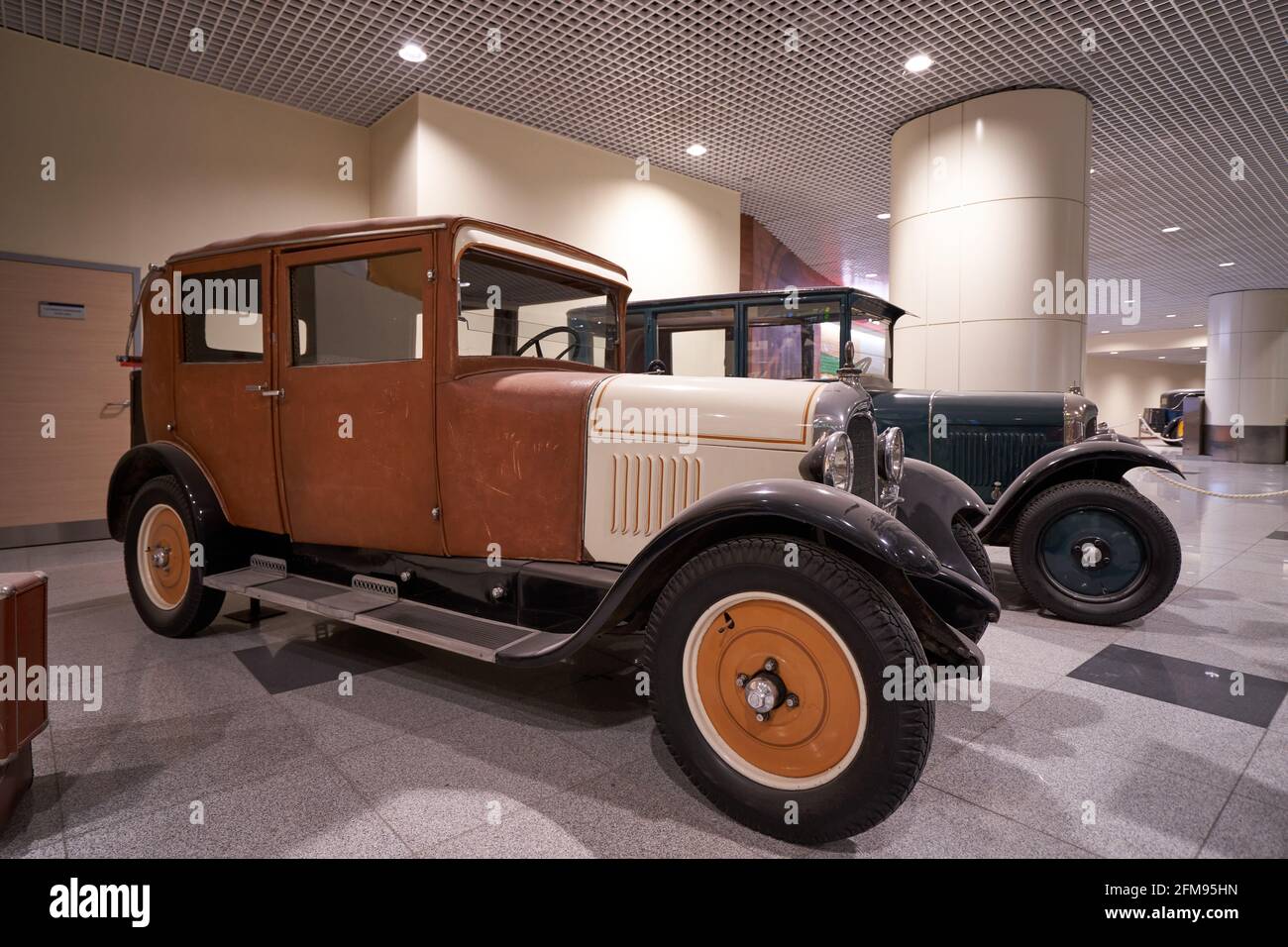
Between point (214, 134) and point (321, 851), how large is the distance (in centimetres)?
666

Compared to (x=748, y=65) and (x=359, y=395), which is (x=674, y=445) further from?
(x=748, y=65)

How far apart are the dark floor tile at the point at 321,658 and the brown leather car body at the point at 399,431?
0.55 metres

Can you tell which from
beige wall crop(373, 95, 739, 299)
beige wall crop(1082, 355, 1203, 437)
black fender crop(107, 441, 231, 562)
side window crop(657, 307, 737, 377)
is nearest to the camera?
black fender crop(107, 441, 231, 562)

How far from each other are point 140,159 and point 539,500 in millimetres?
5818

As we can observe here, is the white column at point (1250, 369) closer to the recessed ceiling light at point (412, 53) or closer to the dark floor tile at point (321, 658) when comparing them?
the recessed ceiling light at point (412, 53)

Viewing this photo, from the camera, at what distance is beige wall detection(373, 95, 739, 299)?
21.2 ft

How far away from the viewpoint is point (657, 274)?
27.1ft

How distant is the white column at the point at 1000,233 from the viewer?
249 inches

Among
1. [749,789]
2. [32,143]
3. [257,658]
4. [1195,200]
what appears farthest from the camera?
[1195,200]

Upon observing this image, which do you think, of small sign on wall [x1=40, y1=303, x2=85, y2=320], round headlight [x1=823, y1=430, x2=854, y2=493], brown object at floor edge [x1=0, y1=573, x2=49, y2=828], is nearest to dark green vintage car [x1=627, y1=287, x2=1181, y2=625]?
round headlight [x1=823, y1=430, x2=854, y2=493]

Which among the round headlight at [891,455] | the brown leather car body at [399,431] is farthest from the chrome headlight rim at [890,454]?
the brown leather car body at [399,431]

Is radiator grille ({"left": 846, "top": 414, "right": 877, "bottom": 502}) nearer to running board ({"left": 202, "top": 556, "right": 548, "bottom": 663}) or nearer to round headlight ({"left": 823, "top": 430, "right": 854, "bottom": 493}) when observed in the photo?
round headlight ({"left": 823, "top": 430, "right": 854, "bottom": 493})
